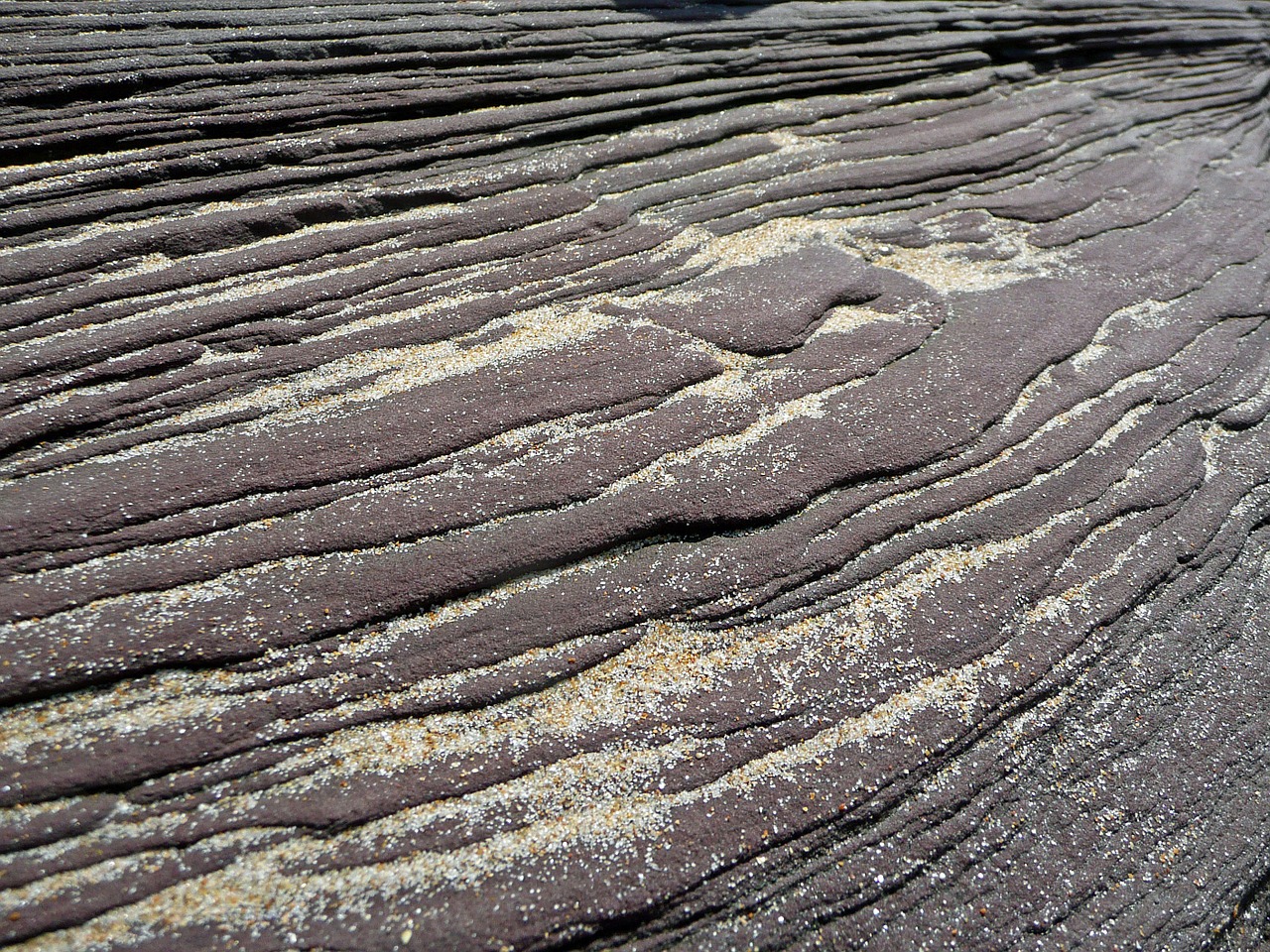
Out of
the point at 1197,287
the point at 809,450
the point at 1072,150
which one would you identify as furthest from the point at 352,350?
the point at 1072,150

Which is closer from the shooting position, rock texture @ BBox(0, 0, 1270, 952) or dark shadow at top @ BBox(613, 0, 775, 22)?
rock texture @ BBox(0, 0, 1270, 952)

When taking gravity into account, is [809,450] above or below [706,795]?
above

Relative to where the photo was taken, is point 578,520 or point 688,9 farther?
point 688,9

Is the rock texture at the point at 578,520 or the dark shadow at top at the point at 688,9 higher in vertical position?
the dark shadow at top at the point at 688,9

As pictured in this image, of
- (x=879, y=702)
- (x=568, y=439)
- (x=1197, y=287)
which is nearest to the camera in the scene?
(x=879, y=702)

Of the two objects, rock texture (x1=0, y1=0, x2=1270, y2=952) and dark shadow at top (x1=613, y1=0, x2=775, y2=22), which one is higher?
dark shadow at top (x1=613, y1=0, x2=775, y2=22)

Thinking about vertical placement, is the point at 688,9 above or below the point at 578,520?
above

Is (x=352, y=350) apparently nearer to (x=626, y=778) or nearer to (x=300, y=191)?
(x=300, y=191)

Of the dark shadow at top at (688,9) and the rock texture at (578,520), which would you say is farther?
the dark shadow at top at (688,9)
